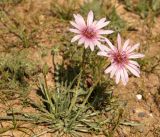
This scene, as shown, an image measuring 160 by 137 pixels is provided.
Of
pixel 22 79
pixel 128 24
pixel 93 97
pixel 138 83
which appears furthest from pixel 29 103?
pixel 128 24


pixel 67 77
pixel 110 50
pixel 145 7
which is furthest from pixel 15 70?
pixel 145 7

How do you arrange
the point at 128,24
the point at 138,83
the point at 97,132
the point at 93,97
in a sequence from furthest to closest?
the point at 128,24 → the point at 138,83 → the point at 93,97 → the point at 97,132

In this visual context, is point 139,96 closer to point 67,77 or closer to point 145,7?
point 67,77

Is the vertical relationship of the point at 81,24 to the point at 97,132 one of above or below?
above

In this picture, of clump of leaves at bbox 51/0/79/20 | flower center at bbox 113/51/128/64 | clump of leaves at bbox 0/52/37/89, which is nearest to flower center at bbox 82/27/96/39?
flower center at bbox 113/51/128/64

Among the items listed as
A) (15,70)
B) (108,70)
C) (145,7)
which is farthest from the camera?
(145,7)

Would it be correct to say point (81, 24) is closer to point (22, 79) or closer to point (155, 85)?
point (22, 79)

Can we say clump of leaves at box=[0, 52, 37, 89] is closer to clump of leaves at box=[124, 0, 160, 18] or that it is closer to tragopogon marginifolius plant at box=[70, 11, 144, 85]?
tragopogon marginifolius plant at box=[70, 11, 144, 85]
